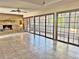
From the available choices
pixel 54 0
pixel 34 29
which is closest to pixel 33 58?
pixel 54 0

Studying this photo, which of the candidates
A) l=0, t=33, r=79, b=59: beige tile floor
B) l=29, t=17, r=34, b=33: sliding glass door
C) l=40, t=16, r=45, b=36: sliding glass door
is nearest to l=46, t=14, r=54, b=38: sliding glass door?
l=40, t=16, r=45, b=36: sliding glass door

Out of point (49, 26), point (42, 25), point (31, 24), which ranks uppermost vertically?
point (31, 24)

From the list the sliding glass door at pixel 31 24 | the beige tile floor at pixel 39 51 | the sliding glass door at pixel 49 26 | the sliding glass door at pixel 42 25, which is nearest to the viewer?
the beige tile floor at pixel 39 51

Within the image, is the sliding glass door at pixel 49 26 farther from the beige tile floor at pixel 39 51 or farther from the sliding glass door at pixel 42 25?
the beige tile floor at pixel 39 51

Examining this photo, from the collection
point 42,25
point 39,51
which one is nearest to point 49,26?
point 42,25

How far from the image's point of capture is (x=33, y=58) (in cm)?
488

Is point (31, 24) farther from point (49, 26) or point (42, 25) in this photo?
point (49, 26)

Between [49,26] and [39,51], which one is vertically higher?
[49,26]

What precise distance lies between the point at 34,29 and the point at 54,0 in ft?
26.6

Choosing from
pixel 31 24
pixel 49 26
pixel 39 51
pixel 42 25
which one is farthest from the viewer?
pixel 31 24

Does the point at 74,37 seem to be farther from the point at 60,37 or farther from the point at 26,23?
the point at 26,23

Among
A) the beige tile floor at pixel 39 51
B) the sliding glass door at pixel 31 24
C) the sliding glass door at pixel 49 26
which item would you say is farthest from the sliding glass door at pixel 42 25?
the beige tile floor at pixel 39 51

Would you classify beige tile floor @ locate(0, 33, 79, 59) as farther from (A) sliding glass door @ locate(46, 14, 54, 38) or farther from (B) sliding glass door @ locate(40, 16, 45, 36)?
(B) sliding glass door @ locate(40, 16, 45, 36)

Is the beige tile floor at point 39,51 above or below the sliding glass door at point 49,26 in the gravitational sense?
below
